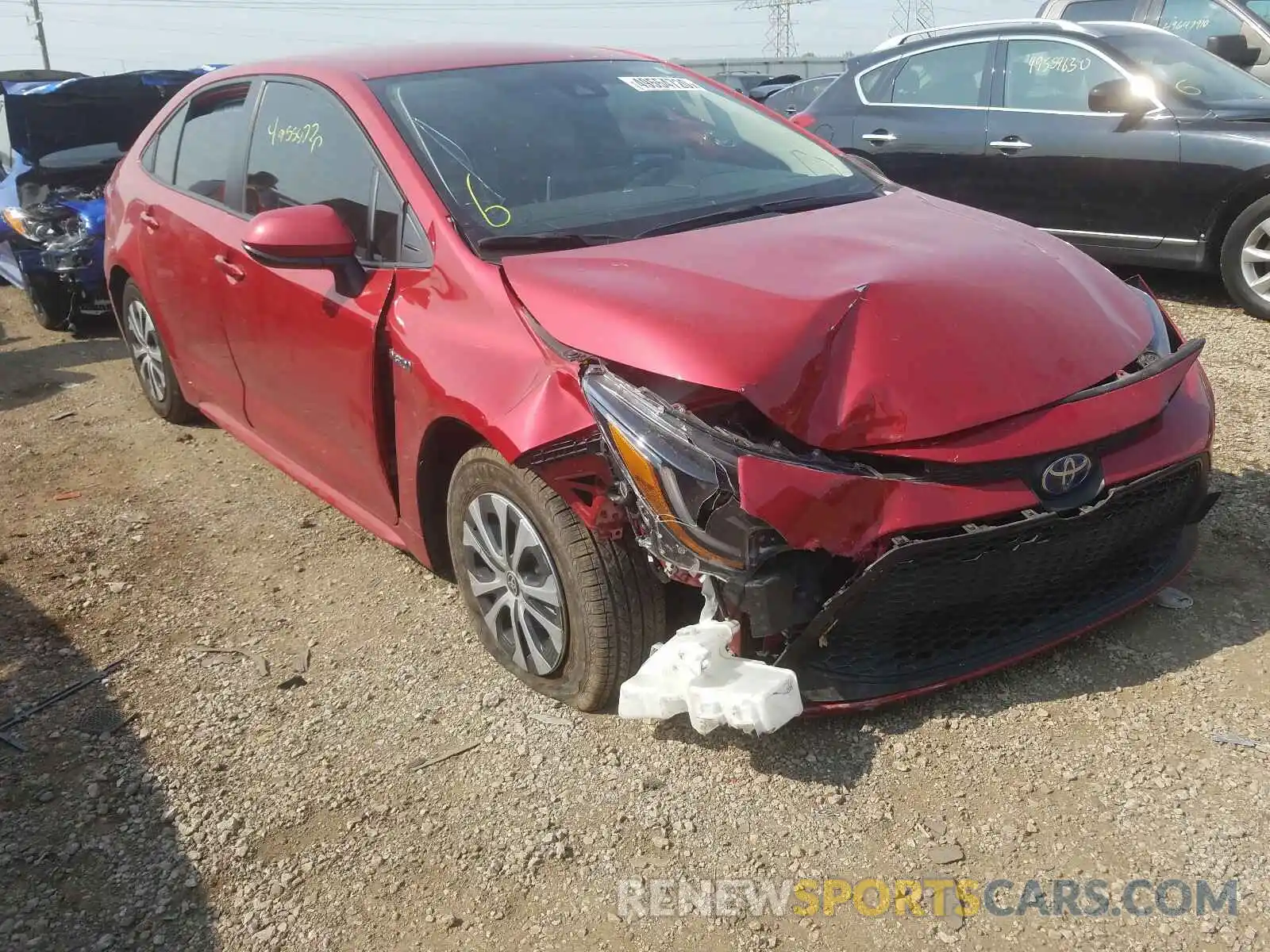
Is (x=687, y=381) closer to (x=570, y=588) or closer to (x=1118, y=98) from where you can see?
(x=570, y=588)

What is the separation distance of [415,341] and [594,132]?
942 millimetres

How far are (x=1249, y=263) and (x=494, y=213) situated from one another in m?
4.46

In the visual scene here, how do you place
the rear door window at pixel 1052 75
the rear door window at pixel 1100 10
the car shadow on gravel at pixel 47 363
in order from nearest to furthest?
1. the car shadow on gravel at pixel 47 363
2. the rear door window at pixel 1052 75
3. the rear door window at pixel 1100 10

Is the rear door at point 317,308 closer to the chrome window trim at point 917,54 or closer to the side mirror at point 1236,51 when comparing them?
the chrome window trim at point 917,54

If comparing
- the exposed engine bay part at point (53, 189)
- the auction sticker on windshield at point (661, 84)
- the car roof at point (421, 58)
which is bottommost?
the exposed engine bay part at point (53, 189)

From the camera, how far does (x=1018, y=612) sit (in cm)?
250

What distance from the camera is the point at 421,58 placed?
3.40m

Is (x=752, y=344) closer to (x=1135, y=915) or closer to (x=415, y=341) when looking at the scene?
(x=415, y=341)

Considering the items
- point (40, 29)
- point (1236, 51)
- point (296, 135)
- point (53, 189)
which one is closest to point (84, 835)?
point (296, 135)

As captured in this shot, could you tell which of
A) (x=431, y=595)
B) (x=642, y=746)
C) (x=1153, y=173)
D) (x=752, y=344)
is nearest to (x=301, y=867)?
(x=642, y=746)

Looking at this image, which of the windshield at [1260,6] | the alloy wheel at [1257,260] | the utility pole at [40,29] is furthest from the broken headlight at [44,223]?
the utility pole at [40,29]

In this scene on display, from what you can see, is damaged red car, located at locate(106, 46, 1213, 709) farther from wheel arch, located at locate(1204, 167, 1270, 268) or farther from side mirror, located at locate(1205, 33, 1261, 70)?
side mirror, located at locate(1205, 33, 1261, 70)

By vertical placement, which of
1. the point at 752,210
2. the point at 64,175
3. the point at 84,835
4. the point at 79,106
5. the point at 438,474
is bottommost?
the point at 84,835

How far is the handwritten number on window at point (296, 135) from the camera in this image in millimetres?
3289
